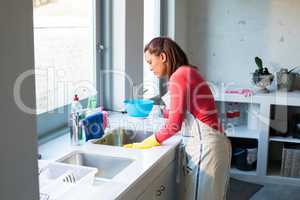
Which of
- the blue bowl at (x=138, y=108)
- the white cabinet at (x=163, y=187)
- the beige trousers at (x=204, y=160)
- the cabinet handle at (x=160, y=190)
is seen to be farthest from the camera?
the blue bowl at (x=138, y=108)

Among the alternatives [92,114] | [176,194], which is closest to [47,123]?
[92,114]

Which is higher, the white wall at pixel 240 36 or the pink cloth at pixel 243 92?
the white wall at pixel 240 36

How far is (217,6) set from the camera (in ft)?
12.2

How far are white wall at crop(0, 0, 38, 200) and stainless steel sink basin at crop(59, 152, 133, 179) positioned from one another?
0.78 meters

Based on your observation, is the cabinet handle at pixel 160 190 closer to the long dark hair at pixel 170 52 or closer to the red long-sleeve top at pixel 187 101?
the red long-sleeve top at pixel 187 101

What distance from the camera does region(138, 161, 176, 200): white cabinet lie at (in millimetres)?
1767

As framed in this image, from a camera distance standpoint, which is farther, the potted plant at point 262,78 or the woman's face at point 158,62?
the potted plant at point 262,78

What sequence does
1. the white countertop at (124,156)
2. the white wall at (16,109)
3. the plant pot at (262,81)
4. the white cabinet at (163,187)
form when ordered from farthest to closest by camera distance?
the plant pot at (262,81), the white cabinet at (163,187), the white countertop at (124,156), the white wall at (16,109)

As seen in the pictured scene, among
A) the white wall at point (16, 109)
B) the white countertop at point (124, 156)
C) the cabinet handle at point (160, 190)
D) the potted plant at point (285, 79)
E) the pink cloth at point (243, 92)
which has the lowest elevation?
the cabinet handle at point (160, 190)

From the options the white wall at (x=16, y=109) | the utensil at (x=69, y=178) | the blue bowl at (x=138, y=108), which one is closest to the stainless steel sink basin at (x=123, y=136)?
the blue bowl at (x=138, y=108)

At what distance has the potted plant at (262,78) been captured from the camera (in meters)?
3.40

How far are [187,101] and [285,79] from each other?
1777 mm

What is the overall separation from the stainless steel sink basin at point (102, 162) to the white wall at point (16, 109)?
0.78 m

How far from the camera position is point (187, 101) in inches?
76.9
